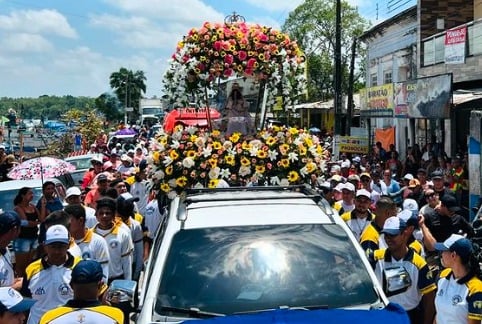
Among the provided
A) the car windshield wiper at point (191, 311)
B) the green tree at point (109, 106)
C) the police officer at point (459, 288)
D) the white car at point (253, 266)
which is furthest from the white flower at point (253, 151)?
the green tree at point (109, 106)

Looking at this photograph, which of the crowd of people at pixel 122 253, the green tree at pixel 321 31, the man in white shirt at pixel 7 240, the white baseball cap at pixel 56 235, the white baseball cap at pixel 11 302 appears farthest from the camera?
the green tree at pixel 321 31

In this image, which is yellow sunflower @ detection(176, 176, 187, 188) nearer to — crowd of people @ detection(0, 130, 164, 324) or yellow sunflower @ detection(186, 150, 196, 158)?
yellow sunflower @ detection(186, 150, 196, 158)

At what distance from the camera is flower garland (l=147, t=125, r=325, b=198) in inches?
318

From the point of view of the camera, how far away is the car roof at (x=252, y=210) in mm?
4625

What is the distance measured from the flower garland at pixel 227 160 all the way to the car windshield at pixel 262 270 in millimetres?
3459

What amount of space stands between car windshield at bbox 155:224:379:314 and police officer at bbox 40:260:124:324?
1.21ft

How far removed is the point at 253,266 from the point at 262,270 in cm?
7

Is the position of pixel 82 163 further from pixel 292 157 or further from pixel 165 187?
pixel 292 157

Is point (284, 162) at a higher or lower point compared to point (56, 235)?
higher

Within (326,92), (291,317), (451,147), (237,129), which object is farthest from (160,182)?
(326,92)

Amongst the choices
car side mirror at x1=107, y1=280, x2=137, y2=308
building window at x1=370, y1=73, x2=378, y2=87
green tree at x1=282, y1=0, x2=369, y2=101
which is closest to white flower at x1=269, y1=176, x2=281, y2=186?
car side mirror at x1=107, y1=280, x2=137, y2=308

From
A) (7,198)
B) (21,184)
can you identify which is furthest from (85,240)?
(21,184)

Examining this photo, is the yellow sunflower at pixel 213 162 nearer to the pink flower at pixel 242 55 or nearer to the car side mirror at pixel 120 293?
the pink flower at pixel 242 55

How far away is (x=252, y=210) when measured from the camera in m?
4.81
